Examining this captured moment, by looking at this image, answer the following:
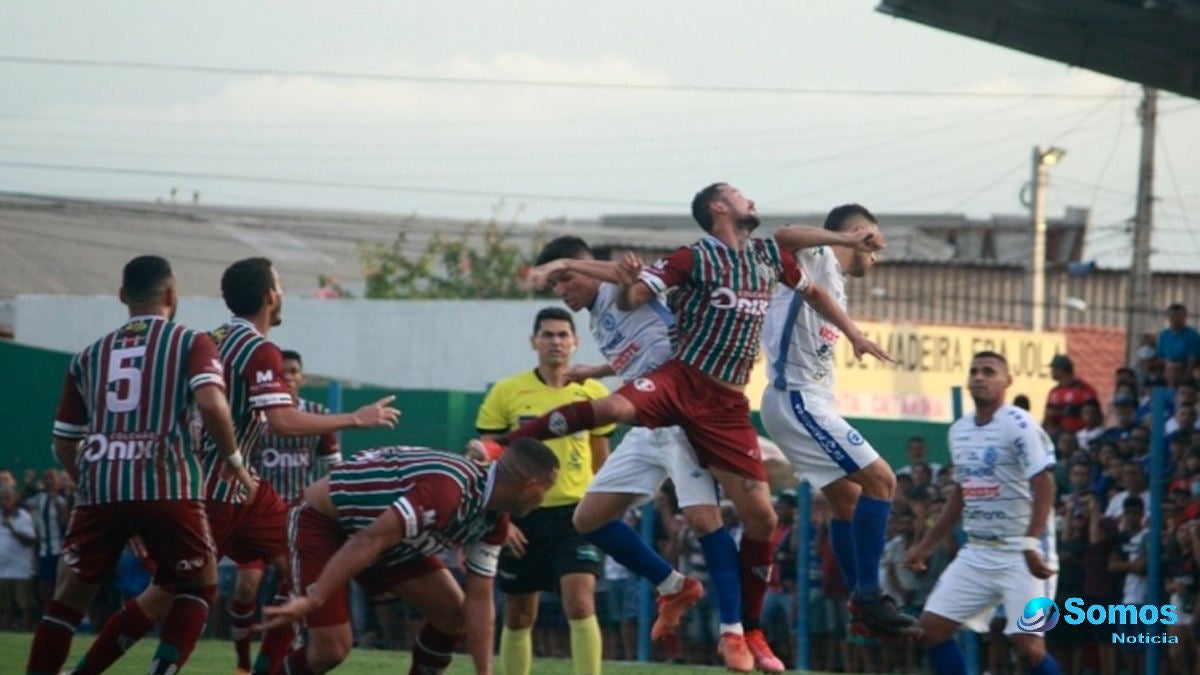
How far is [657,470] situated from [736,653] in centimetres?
130

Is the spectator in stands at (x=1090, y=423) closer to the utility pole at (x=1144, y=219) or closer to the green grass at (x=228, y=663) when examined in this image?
the green grass at (x=228, y=663)

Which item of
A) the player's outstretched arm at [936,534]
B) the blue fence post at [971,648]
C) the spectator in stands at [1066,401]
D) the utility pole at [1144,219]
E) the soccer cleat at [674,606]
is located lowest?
the blue fence post at [971,648]

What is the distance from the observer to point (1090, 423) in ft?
65.4

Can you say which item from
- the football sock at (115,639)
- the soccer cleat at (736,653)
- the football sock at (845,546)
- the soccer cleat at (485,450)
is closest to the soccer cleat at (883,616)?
the football sock at (845,546)

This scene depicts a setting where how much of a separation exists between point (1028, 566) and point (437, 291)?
48.5 meters

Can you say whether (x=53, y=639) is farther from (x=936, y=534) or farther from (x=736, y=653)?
(x=936, y=534)

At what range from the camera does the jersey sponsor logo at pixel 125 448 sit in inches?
400

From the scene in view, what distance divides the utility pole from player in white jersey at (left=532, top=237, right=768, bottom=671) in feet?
97.9

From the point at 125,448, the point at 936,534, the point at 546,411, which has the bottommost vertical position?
the point at 936,534

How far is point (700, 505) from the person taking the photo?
12.0 m

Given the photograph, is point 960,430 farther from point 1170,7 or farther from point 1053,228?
point 1053,228

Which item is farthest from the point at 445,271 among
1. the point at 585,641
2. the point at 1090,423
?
the point at 585,641

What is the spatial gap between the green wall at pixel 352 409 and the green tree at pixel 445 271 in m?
34.5

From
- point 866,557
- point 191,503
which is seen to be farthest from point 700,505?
point 191,503
